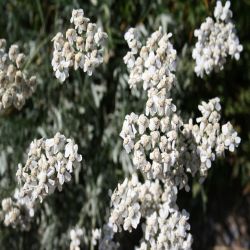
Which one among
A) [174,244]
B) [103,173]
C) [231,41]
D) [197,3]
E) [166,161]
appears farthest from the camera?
[197,3]

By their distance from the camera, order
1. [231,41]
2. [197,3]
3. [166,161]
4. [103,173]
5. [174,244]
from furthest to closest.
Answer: [197,3] < [103,173] < [231,41] < [174,244] < [166,161]

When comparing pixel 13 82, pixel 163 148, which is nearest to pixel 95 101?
pixel 13 82

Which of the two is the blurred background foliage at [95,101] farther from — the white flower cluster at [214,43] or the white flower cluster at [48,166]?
the white flower cluster at [48,166]

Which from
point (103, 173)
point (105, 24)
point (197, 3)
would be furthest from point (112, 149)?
point (197, 3)

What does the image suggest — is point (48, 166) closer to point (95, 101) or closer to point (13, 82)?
point (13, 82)

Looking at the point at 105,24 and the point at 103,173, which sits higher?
the point at 105,24

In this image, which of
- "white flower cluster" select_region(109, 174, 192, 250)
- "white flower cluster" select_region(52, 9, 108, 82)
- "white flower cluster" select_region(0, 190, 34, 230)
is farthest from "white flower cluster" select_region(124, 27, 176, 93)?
"white flower cluster" select_region(0, 190, 34, 230)

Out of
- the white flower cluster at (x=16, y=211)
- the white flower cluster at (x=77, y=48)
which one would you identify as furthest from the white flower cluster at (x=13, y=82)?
the white flower cluster at (x=16, y=211)

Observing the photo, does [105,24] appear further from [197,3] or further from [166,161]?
[166,161]
